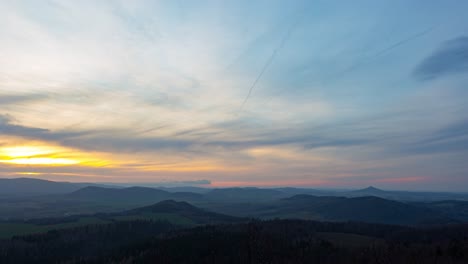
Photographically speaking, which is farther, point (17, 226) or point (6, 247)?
point (17, 226)

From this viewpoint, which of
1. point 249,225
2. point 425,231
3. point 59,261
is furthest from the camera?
point 425,231

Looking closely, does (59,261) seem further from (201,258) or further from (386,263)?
(386,263)

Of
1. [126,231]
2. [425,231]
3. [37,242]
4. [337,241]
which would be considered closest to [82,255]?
[37,242]

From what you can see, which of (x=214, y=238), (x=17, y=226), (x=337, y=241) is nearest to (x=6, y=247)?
(x=17, y=226)

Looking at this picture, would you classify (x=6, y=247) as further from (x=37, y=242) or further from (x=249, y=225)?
(x=249, y=225)

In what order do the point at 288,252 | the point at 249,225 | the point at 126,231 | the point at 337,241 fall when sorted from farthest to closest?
1. the point at 126,231
2. the point at 337,241
3. the point at 288,252
4. the point at 249,225

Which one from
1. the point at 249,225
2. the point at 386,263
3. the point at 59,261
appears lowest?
the point at 59,261

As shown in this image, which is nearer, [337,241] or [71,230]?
[337,241]

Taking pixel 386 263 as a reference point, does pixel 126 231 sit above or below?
below

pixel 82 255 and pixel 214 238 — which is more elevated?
pixel 214 238
